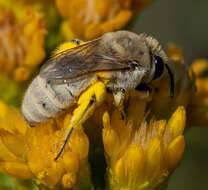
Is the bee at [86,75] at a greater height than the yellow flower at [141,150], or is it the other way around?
the bee at [86,75]

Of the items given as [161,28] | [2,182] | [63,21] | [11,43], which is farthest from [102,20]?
[161,28]

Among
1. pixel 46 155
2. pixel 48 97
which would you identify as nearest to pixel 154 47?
pixel 48 97

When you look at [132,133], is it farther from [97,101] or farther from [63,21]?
[63,21]

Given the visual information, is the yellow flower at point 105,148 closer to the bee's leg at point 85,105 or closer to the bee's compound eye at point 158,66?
the bee's leg at point 85,105

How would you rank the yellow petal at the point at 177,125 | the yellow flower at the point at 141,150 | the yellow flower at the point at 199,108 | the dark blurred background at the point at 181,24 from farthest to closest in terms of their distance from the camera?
the dark blurred background at the point at 181,24
the yellow flower at the point at 199,108
the yellow petal at the point at 177,125
the yellow flower at the point at 141,150

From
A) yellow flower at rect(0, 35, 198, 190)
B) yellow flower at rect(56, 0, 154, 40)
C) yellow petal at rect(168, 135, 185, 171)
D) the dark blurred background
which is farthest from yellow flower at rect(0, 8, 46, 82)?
the dark blurred background

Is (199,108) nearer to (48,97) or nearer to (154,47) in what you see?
(154,47)

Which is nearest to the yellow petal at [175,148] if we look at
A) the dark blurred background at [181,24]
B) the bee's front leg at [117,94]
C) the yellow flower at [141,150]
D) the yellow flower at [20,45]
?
the yellow flower at [141,150]

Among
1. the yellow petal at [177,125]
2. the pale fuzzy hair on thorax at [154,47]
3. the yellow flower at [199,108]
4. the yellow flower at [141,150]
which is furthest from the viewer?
the yellow flower at [199,108]
